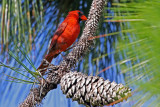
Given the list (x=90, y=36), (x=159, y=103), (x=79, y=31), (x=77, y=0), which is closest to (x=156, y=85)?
(x=159, y=103)

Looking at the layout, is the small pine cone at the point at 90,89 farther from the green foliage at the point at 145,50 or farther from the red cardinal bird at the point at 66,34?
the red cardinal bird at the point at 66,34

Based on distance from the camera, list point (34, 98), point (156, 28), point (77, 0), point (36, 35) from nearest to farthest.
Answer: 1. point (156, 28)
2. point (34, 98)
3. point (36, 35)
4. point (77, 0)

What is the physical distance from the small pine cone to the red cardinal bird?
2.06 feet

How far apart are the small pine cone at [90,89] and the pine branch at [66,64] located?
0.06 meters

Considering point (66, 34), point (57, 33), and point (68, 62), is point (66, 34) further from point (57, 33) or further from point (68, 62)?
point (68, 62)

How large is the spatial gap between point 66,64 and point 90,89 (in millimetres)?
209

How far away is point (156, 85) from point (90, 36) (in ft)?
2.25

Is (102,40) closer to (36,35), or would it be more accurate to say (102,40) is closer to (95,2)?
(36,35)

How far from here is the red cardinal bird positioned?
61.9 inches

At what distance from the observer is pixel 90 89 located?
0.86 metres

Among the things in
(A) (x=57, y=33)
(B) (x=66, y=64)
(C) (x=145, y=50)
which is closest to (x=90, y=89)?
(B) (x=66, y=64)

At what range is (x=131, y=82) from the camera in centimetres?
48

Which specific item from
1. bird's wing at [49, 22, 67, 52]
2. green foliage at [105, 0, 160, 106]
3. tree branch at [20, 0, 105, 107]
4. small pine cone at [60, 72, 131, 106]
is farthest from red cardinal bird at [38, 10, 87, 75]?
green foliage at [105, 0, 160, 106]

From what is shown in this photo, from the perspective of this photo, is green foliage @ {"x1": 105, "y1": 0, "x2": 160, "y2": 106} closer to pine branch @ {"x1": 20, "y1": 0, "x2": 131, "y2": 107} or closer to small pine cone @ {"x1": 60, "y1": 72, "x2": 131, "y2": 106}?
small pine cone @ {"x1": 60, "y1": 72, "x2": 131, "y2": 106}
